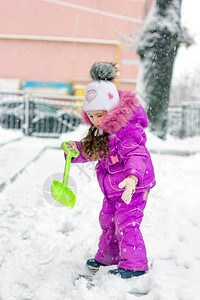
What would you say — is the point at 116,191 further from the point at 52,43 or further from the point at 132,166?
the point at 52,43

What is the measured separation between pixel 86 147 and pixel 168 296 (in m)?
0.92

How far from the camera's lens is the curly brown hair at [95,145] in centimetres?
192

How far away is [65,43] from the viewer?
16.8 meters

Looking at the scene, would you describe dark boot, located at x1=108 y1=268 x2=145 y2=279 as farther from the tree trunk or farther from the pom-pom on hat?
the tree trunk

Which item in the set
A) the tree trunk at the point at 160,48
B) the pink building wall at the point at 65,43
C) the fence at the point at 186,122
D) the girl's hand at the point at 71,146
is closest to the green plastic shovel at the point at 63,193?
the girl's hand at the point at 71,146

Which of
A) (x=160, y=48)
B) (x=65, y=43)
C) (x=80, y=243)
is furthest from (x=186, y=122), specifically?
(x=80, y=243)

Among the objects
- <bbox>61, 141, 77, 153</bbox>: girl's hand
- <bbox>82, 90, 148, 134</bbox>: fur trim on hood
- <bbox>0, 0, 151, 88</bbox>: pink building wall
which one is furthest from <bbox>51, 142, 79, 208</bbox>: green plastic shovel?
<bbox>0, 0, 151, 88</bbox>: pink building wall

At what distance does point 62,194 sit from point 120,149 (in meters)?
0.41

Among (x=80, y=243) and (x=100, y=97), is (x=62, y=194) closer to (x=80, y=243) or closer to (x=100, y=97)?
(x=100, y=97)

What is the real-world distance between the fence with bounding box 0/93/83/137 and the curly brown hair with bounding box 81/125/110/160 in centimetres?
779

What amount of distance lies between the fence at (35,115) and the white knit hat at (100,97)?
785cm

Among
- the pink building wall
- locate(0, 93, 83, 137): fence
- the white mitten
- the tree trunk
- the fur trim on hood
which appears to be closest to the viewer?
the white mitten

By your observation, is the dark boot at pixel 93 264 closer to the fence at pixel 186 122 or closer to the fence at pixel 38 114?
the fence at pixel 38 114

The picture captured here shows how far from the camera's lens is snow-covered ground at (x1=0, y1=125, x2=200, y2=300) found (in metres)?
1.74
